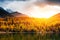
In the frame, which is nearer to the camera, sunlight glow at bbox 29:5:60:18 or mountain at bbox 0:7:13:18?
mountain at bbox 0:7:13:18

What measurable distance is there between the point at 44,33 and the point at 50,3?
1.36 metres

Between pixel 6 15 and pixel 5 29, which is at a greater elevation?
pixel 6 15

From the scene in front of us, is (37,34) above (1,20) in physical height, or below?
below

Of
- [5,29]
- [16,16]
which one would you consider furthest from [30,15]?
[5,29]

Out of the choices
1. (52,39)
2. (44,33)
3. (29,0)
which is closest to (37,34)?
(44,33)

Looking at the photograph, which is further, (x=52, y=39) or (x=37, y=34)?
(x=37, y=34)

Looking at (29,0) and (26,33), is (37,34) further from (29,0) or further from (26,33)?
(29,0)

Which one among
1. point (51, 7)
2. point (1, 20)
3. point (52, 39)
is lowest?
point (52, 39)

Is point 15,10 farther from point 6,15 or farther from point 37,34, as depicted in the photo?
point 37,34

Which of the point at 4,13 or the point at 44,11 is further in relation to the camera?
the point at 44,11

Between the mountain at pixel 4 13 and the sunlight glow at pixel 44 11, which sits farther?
the sunlight glow at pixel 44 11

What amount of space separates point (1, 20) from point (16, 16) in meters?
0.66

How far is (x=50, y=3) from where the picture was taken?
9.25 meters

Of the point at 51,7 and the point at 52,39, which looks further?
the point at 51,7
